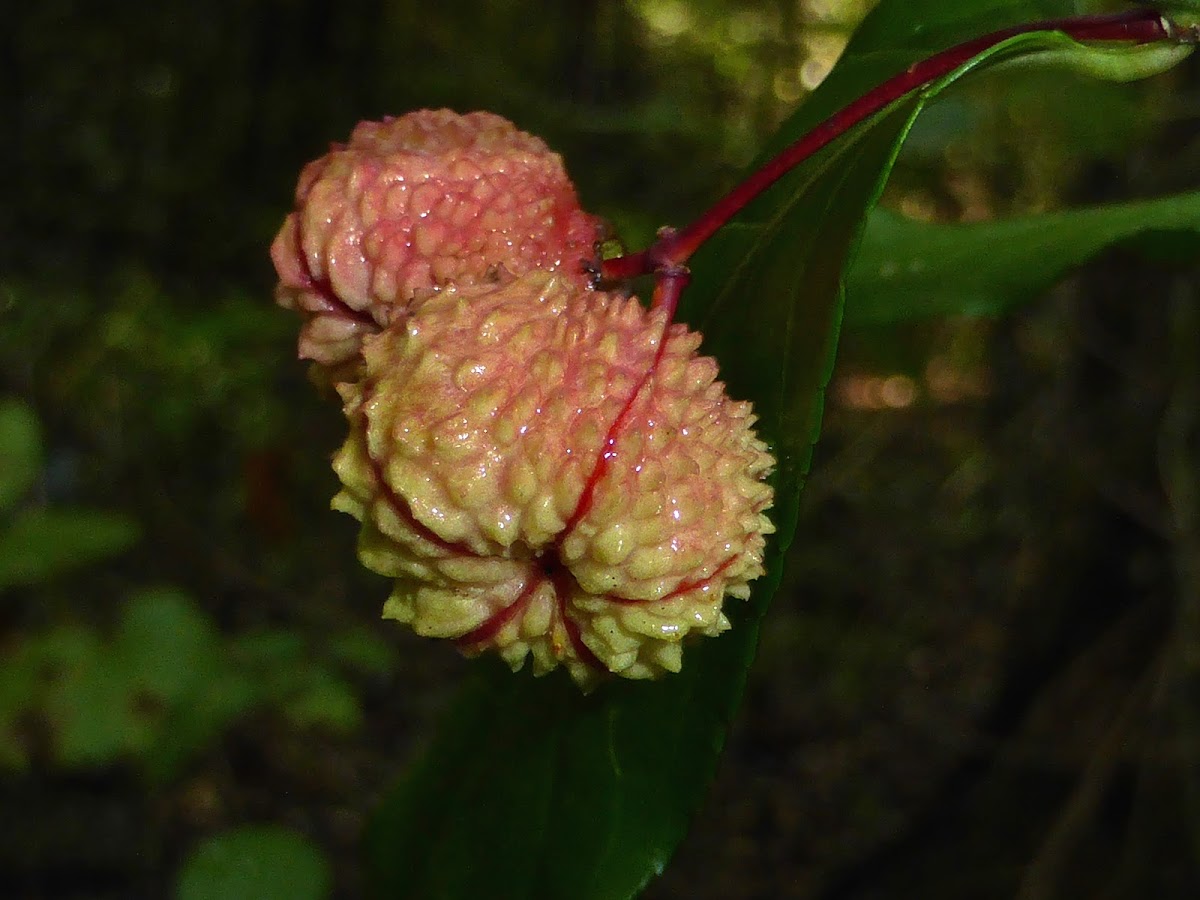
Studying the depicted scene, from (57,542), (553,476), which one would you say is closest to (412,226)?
(553,476)

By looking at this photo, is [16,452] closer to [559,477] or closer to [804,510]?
[559,477]

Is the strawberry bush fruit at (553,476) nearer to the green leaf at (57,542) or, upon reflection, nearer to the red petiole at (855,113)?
the red petiole at (855,113)

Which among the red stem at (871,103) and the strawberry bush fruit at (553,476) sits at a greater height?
the red stem at (871,103)

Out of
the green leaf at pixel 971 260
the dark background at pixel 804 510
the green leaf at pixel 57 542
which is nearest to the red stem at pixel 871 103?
the green leaf at pixel 971 260

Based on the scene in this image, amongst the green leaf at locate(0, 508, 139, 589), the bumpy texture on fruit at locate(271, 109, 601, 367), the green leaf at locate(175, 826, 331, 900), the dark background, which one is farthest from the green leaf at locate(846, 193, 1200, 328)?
the green leaf at locate(0, 508, 139, 589)

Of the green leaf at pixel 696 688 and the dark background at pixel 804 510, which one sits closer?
the green leaf at pixel 696 688

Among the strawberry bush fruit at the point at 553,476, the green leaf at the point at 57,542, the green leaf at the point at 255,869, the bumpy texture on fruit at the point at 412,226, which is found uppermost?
the bumpy texture on fruit at the point at 412,226

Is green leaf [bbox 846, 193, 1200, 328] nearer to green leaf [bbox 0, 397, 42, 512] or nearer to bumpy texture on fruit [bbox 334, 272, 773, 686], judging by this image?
bumpy texture on fruit [bbox 334, 272, 773, 686]

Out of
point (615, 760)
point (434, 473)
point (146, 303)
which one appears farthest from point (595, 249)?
point (146, 303)
